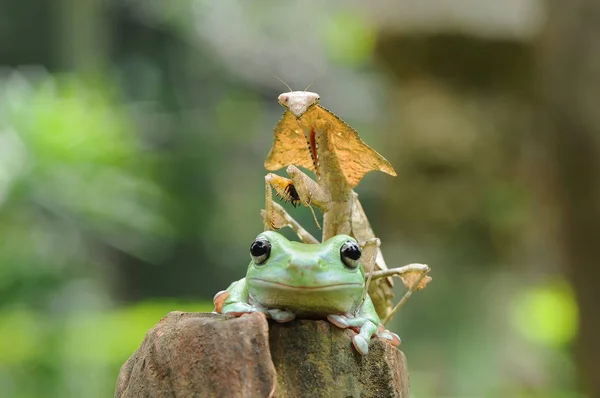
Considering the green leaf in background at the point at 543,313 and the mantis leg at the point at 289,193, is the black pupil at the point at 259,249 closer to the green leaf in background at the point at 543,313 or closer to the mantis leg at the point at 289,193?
the mantis leg at the point at 289,193

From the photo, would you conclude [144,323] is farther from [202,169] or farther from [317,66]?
[317,66]

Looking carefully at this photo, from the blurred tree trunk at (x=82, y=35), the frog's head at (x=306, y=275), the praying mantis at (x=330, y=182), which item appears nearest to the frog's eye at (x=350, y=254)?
the frog's head at (x=306, y=275)

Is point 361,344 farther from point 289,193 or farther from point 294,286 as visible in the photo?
point 289,193

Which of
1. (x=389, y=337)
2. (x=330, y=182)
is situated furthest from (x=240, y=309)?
(x=330, y=182)

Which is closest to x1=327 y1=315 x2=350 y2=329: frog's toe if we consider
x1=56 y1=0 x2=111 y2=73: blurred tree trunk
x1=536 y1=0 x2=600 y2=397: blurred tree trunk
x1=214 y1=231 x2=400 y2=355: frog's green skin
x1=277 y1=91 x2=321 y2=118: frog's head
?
x1=214 y1=231 x2=400 y2=355: frog's green skin

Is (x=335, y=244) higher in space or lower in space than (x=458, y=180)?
higher

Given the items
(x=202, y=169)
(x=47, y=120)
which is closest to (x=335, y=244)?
(x=47, y=120)
